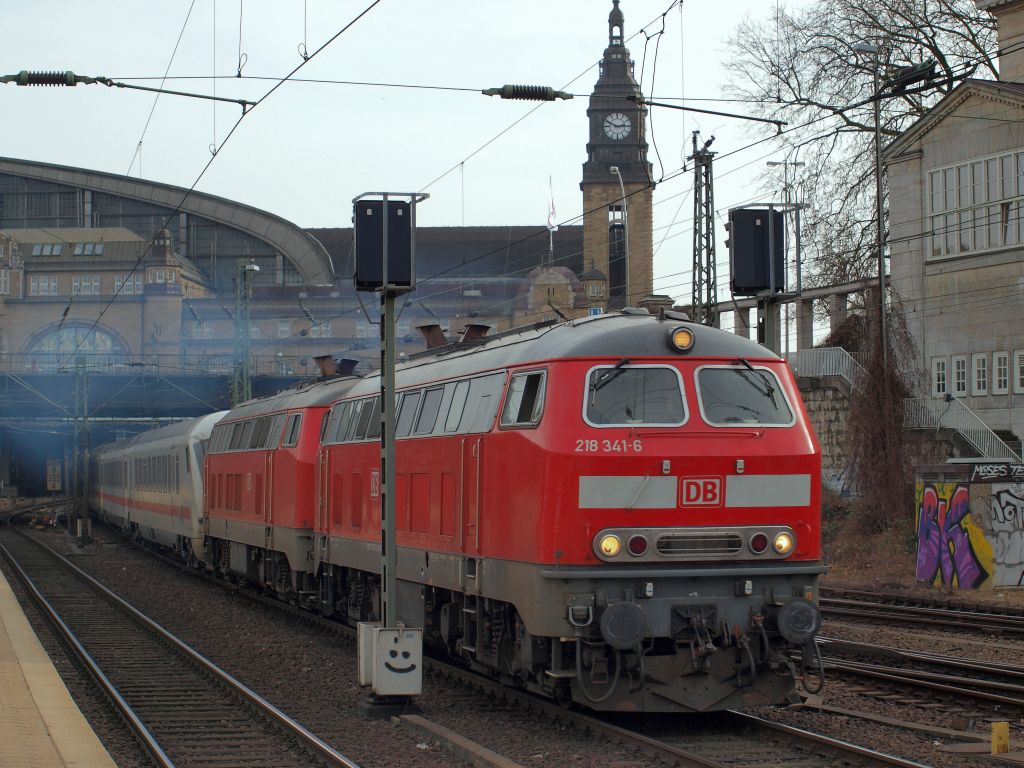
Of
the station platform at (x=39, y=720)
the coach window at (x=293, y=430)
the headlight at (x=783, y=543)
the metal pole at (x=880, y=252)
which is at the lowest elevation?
the station platform at (x=39, y=720)

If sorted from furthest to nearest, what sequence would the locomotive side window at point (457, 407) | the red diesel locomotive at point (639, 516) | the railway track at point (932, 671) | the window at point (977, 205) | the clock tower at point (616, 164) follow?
the clock tower at point (616, 164) → the window at point (977, 205) → the locomotive side window at point (457, 407) → the railway track at point (932, 671) → the red diesel locomotive at point (639, 516)

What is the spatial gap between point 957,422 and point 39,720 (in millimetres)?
29783

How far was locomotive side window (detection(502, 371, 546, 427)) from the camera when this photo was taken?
41.0ft

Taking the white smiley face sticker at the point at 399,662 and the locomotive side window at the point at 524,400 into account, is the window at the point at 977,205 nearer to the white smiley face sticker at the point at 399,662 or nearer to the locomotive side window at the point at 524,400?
the locomotive side window at the point at 524,400

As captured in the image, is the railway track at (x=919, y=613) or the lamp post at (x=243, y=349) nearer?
the railway track at (x=919, y=613)

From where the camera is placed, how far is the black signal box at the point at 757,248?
51.4 feet

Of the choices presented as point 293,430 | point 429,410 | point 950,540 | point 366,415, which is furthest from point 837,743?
point 950,540

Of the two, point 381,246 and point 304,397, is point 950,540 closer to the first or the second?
point 304,397

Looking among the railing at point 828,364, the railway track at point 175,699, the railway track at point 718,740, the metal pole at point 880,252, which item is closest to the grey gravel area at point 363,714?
the railway track at point 718,740

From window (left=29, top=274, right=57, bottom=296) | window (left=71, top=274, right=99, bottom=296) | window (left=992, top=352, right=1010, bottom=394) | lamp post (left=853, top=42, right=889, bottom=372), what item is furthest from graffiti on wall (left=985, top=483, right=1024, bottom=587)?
window (left=29, top=274, right=57, bottom=296)

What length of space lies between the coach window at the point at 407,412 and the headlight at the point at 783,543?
17.4 feet

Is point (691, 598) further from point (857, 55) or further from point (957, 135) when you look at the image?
point (857, 55)

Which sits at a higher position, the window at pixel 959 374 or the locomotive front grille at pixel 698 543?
the window at pixel 959 374

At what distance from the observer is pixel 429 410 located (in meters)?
15.6
